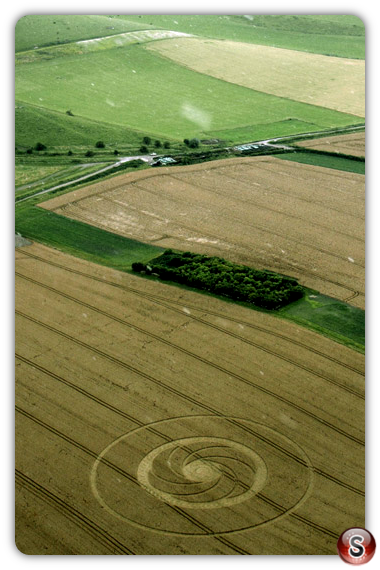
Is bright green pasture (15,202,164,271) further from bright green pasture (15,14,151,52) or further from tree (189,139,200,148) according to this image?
bright green pasture (15,14,151,52)

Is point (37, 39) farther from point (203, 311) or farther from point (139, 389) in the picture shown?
point (139, 389)

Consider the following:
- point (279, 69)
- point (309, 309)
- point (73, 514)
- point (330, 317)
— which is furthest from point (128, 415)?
point (279, 69)

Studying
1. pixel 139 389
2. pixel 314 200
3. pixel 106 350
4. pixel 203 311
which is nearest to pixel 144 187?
pixel 314 200

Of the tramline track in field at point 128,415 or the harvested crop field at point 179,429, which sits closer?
the harvested crop field at point 179,429

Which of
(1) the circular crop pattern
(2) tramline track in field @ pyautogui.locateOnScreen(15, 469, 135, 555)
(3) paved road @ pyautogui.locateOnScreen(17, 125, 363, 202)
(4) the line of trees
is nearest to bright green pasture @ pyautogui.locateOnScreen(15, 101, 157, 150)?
(3) paved road @ pyautogui.locateOnScreen(17, 125, 363, 202)

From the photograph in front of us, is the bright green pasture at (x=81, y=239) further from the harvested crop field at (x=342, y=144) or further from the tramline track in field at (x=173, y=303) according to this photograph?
the harvested crop field at (x=342, y=144)

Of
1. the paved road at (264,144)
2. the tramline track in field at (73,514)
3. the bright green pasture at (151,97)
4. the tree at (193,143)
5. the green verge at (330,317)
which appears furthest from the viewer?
the bright green pasture at (151,97)

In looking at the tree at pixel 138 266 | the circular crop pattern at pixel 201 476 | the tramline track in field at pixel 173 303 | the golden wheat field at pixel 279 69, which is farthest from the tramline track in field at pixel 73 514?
the golden wheat field at pixel 279 69

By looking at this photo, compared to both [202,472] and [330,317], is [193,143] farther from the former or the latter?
[202,472]
